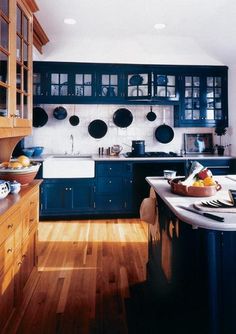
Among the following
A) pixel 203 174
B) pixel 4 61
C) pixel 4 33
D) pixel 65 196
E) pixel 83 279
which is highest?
pixel 4 33

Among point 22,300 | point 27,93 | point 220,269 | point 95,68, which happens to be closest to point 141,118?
point 95,68

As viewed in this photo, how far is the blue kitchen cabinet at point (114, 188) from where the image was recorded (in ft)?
14.3

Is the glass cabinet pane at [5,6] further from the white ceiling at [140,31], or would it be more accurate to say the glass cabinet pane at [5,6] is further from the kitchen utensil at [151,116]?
the kitchen utensil at [151,116]

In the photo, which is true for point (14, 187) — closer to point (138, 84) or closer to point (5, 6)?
point (5, 6)

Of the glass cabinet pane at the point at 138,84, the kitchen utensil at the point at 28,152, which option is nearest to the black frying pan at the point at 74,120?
the kitchen utensil at the point at 28,152

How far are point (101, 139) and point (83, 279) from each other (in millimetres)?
2703

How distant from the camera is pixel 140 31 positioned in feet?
13.7

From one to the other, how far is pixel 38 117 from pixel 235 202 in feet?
12.0

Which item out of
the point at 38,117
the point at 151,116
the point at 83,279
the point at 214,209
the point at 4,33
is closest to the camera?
the point at 214,209

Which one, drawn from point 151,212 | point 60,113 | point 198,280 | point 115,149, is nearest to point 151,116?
point 115,149

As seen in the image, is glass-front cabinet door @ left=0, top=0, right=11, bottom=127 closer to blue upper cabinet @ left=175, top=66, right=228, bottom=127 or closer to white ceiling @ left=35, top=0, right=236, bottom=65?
white ceiling @ left=35, top=0, right=236, bottom=65

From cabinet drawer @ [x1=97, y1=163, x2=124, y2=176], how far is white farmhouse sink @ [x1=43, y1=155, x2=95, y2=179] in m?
0.10

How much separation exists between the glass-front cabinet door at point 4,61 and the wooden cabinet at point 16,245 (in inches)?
21.5

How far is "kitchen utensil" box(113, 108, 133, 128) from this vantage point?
491cm
